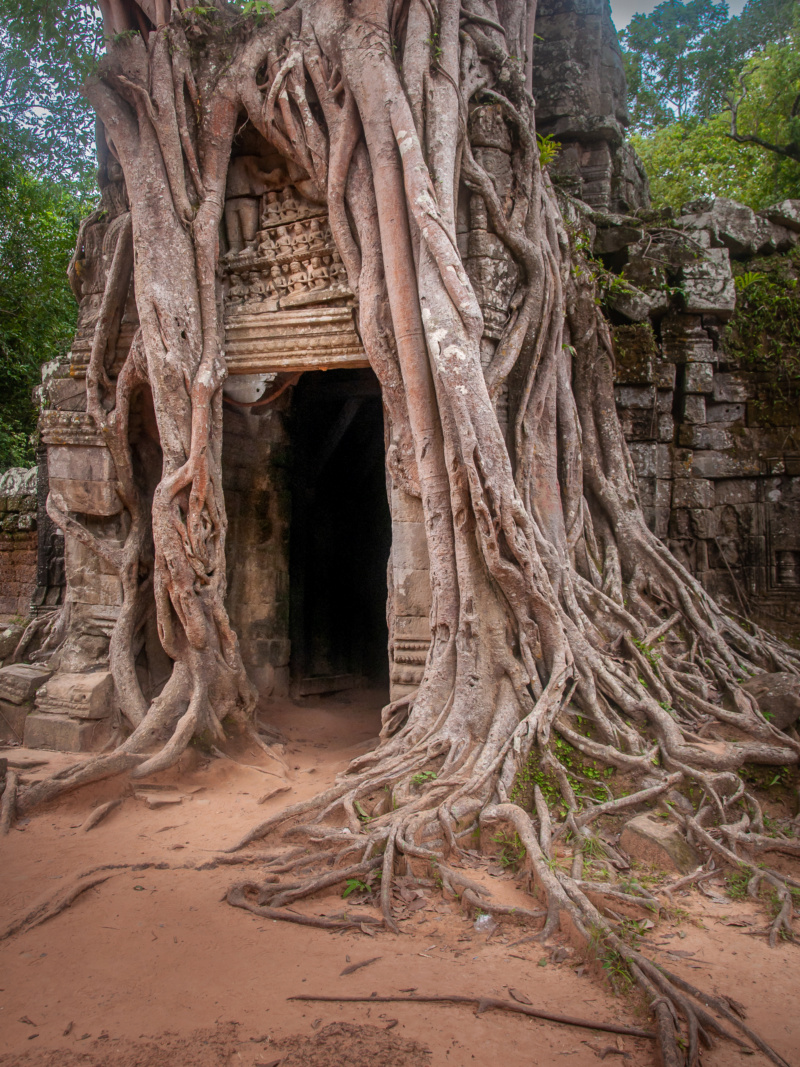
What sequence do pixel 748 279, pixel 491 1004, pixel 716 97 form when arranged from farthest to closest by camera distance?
pixel 716 97 < pixel 748 279 < pixel 491 1004

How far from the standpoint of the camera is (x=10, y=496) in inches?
336

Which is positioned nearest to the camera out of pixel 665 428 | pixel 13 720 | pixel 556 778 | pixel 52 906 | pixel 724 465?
pixel 52 906

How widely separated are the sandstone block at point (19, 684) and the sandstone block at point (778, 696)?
448 cm

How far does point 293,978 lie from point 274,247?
4.16 m

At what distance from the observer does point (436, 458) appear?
4.05 m

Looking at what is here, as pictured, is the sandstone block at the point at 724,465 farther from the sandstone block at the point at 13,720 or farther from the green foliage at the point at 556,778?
the sandstone block at the point at 13,720

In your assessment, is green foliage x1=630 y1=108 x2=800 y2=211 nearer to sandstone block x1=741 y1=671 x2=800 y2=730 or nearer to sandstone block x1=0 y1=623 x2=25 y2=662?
sandstone block x1=741 y1=671 x2=800 y2=730

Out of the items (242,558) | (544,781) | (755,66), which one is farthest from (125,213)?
(755,66)

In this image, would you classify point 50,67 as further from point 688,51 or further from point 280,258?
point 688,51

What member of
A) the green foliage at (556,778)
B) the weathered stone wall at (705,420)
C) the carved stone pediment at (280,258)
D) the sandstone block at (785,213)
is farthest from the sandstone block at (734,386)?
the green foliage at (556,778)

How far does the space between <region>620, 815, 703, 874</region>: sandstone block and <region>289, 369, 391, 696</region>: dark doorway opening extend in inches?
147

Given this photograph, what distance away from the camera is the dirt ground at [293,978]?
190cm

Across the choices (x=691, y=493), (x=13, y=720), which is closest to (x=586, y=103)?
(x=691, y=493)

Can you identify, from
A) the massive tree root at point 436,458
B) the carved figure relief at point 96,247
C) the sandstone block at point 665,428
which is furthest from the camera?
the sandstone block at point 665,428
